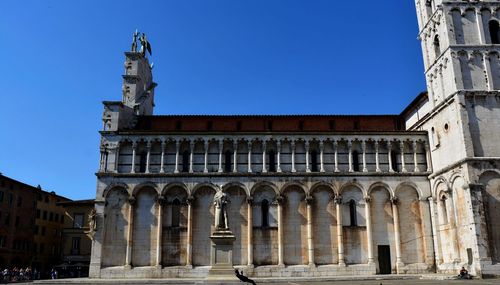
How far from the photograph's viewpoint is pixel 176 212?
33281 mm

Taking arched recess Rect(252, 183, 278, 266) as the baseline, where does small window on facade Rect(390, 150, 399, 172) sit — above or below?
above

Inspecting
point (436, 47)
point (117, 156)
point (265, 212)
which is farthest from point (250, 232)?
point (436, 47)

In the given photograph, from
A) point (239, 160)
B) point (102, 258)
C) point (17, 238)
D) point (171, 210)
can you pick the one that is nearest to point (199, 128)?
point (239, 160)

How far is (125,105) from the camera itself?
120ft

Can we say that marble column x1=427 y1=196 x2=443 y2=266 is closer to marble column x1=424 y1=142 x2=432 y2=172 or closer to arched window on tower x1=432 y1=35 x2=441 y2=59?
marble column x1=424 y1=142 x2=432 y2=172

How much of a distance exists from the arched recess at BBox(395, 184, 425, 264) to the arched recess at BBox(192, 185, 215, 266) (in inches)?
580

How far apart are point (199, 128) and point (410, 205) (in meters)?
18.6

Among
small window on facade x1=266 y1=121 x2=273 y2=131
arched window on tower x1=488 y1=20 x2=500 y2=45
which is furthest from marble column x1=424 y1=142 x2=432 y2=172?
small window on facade x1=266 y1=121 x2=273 y2=131

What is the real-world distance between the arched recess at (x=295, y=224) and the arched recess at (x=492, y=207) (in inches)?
491

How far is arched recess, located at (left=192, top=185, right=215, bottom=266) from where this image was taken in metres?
32.4

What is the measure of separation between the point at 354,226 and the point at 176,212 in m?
13.9

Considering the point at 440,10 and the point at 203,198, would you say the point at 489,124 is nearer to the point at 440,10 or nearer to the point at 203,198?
the point at 440,10

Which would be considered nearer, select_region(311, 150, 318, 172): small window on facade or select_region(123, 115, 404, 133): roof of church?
select_region(311, 150, 318, 172): small window on facade

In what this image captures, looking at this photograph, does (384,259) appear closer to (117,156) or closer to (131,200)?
(131,200)
